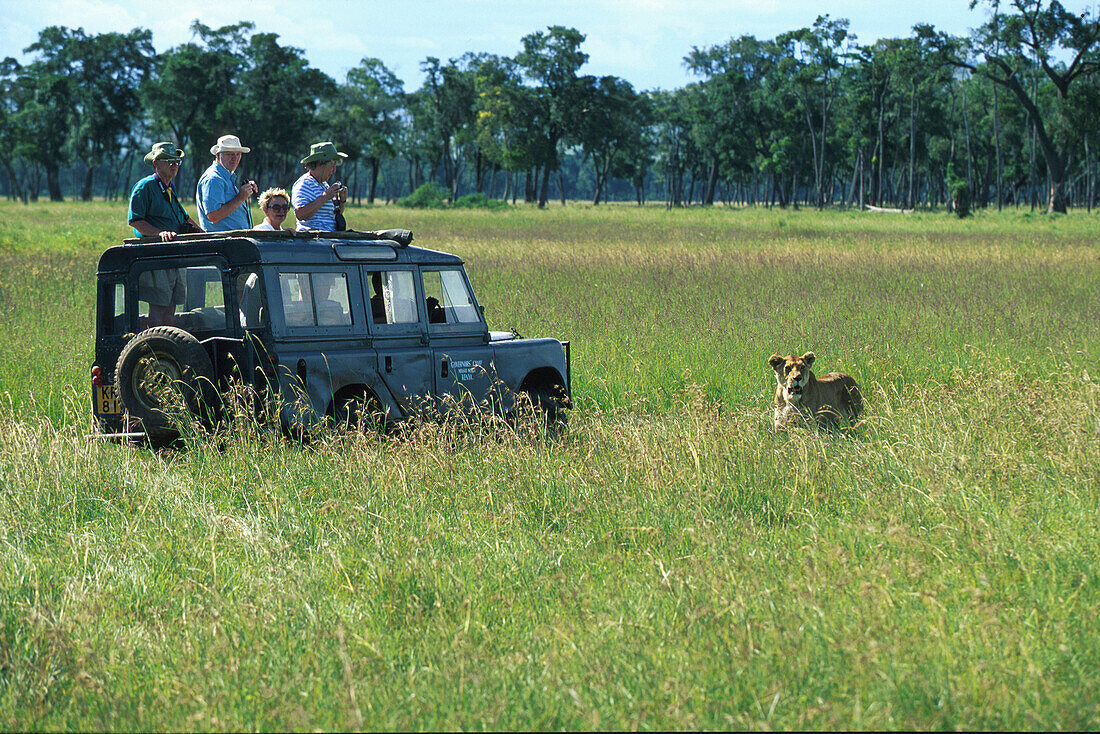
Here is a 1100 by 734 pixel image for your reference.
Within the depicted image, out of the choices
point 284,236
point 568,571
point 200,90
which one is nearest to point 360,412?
point 284,236

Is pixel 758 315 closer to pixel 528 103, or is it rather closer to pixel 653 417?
pixel 653 417

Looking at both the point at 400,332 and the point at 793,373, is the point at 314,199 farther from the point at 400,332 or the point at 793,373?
the point at 793,373

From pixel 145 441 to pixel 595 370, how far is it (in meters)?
4.92

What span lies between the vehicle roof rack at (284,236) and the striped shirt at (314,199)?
96cm

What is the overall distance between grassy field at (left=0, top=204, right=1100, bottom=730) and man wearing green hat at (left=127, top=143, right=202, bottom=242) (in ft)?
5.28

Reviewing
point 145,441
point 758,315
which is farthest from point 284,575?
point 758,315

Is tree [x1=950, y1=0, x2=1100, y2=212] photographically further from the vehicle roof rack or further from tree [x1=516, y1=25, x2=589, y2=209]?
the vehicle roof rack

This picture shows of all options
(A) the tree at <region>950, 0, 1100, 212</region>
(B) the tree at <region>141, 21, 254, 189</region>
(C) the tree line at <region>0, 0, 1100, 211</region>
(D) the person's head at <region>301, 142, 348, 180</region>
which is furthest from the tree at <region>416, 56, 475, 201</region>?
(D) the person's head at <region>301, 142, 348, 180</region>

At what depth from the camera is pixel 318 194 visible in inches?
348

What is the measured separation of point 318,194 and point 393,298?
5.46 ft

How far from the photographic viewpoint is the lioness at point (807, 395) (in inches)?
313

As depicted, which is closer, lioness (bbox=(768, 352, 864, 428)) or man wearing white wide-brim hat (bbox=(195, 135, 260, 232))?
lioness (bbox=(768, 352, 864, 428))

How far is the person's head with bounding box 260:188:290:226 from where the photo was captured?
324 inches

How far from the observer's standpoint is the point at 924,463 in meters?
6.02
